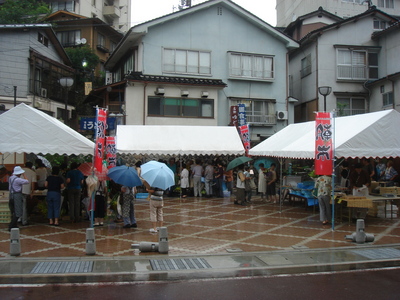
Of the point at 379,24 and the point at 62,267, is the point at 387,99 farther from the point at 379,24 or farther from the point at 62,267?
the point at 62,267

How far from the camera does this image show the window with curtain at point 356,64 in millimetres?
25172

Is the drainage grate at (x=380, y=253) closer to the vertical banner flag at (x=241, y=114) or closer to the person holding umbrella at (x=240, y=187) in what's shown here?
the person holding umbrella at (x=240, y=187)

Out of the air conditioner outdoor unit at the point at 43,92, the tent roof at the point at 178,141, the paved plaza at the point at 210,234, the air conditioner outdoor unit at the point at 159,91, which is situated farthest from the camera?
the air conditioner outdoor unit at the point at 43,92

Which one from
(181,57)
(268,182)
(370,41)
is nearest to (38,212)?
(268,182)

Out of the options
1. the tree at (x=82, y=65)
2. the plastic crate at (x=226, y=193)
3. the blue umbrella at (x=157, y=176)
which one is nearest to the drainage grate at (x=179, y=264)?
the blue umbrella at (x=157, y=176)

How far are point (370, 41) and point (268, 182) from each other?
1497cm

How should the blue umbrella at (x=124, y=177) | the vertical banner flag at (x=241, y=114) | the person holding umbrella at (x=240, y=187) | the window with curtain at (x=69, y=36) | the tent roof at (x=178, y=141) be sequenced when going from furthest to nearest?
the window with curtain at (x=69, y=36)
the vertical banner flag at (x=241, y=114)
the tent roof at (x=178, y=141)
the person holding umbrella at (x=240, y=187)
the blue umbrella at (x=124, y=177)

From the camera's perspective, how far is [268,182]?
17109 millimetres

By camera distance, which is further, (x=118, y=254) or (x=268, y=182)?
(x=268, y=182)

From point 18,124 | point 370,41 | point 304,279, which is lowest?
point 304,279

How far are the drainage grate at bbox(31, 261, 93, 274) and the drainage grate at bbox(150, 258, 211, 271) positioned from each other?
1308mm

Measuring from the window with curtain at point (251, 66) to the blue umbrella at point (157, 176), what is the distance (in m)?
15.8

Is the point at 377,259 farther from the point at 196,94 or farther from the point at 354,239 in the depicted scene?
the point at 196,94

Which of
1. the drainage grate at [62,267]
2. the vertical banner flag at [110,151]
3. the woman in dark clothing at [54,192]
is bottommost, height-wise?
the drainage grate at [62,267]
